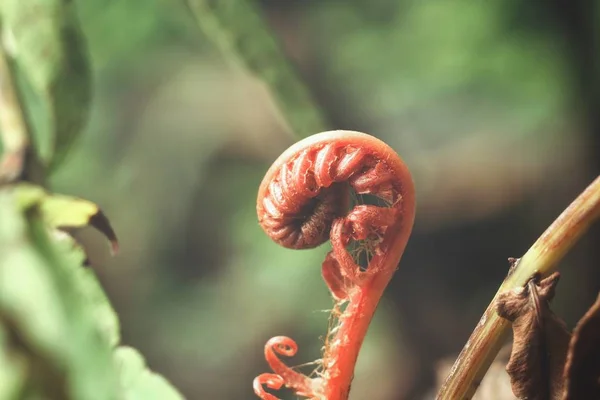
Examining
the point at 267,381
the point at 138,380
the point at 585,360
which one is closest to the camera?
the point at 585,360

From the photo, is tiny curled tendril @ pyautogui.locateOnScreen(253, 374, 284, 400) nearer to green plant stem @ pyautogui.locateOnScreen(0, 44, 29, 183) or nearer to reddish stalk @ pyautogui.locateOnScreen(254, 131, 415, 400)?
reddish stalk @ pyautogui.locateOnScreen(254, 131, 415, 400)

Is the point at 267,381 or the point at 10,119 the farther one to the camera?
the point at 10,119

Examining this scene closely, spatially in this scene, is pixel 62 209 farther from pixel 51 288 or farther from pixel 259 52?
pixel 259 52

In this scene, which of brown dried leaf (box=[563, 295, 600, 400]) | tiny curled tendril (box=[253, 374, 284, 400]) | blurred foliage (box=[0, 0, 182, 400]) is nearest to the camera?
brown dried leaf (box=[563, 295, 600, 400])

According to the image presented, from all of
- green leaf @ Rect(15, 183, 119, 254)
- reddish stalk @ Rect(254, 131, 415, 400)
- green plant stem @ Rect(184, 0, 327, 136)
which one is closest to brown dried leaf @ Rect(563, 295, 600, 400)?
reddish stalk @ Rect(254, 131, 415, 400)

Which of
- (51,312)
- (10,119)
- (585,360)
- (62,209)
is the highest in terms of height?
(10,119)

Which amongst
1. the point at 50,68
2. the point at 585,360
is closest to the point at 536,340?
the point at 585,360

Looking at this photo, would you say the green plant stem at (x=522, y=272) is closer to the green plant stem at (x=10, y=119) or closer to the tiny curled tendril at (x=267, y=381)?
the tiny curled tendril at (x=267, y=381)
